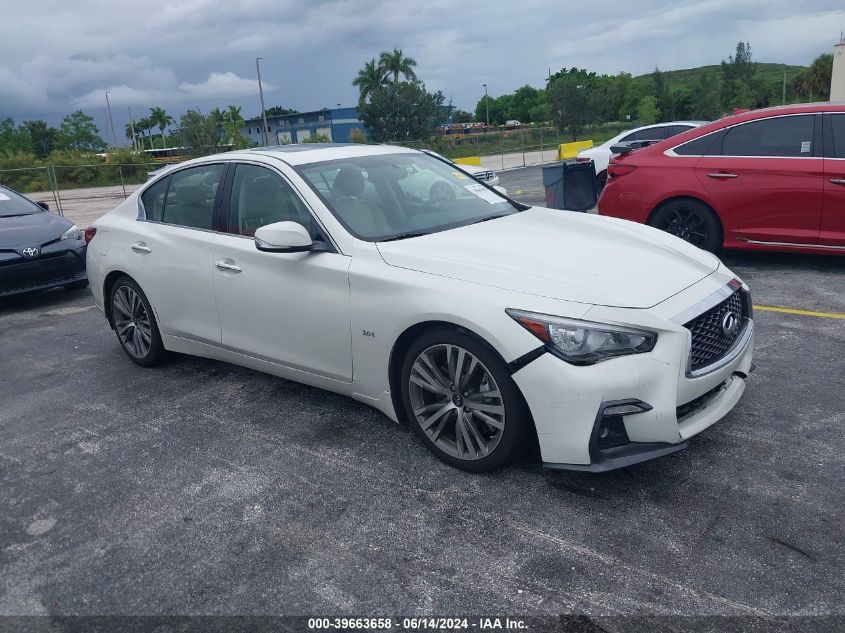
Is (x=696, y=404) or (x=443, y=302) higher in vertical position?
(x=443, y=302)

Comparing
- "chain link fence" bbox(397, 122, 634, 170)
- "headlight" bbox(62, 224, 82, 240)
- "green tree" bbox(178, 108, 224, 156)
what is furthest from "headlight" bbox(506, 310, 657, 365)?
"green tree" bbox(178, 108, 224, 156)

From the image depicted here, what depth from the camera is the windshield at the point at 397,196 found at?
411cm

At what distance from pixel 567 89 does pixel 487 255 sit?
5054 centimetres

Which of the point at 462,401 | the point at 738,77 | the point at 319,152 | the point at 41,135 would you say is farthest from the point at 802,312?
the point at 41,135

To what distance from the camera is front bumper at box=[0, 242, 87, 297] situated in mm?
7836

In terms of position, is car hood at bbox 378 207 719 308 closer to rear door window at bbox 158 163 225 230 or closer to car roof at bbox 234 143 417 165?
car roof at bbox 234 143 417 165

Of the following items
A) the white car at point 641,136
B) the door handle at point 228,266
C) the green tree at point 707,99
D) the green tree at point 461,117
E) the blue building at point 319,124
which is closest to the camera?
the door handle at point 228,266

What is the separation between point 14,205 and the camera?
9055mm

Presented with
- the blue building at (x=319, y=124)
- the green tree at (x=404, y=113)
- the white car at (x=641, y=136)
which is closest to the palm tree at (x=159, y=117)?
the blue building at (x=319, y=124)

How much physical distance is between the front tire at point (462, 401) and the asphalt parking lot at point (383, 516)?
0.14 meters

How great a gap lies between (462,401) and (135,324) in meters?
3.07

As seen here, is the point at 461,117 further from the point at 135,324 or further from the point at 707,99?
the point at 135,324

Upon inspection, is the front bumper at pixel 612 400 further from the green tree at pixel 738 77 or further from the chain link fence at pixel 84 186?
the green tree at pixel 738 77

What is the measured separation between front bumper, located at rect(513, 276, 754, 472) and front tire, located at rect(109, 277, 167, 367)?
10.4 ft
